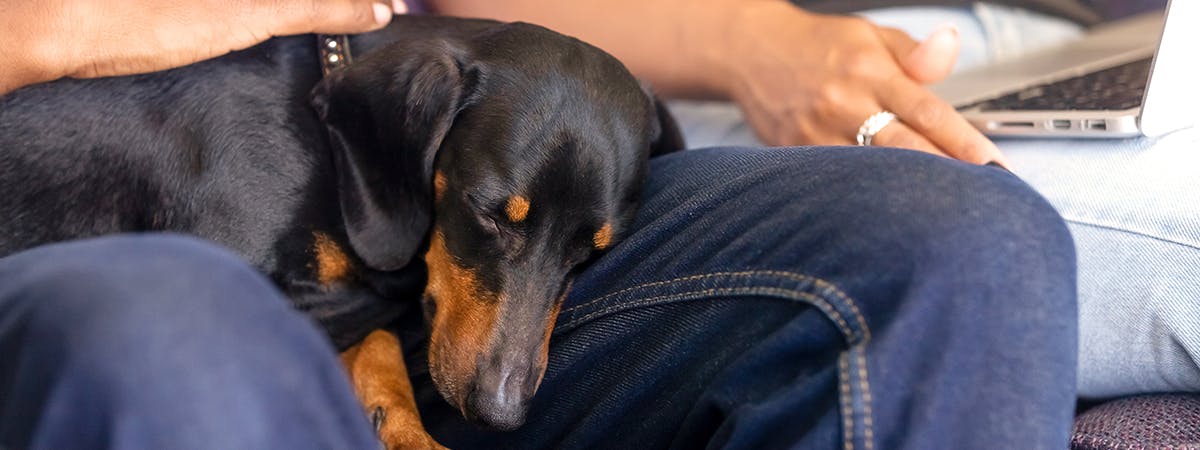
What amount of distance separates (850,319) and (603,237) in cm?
51

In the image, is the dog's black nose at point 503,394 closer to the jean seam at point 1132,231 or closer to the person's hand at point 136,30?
the person's hand at point 136,30

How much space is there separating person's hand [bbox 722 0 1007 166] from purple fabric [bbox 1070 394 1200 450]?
0.40m

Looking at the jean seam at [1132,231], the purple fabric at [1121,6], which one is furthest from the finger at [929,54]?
the purple fabric at [1121,6]

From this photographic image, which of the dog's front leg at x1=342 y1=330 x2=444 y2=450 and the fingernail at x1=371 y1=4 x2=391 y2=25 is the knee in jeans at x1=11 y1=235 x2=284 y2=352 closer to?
the dog's front leg at x1=342 y1=330 x2=444 y2=450

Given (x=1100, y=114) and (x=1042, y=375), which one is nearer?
(x=1042, y=375)

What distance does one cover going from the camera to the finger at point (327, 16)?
1.47 m

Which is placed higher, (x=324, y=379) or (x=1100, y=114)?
(x=324, y=379)

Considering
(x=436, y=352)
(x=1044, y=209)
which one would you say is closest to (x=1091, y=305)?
(x=1044, y=209)

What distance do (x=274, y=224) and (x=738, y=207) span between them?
0.67 m

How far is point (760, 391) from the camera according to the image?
3.25 feet

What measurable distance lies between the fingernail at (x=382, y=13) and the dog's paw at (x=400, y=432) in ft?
2.00

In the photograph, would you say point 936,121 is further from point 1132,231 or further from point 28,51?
point 28,51

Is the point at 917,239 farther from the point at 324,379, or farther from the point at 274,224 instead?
the point at 274,224

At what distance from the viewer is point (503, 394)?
1.27 metres
